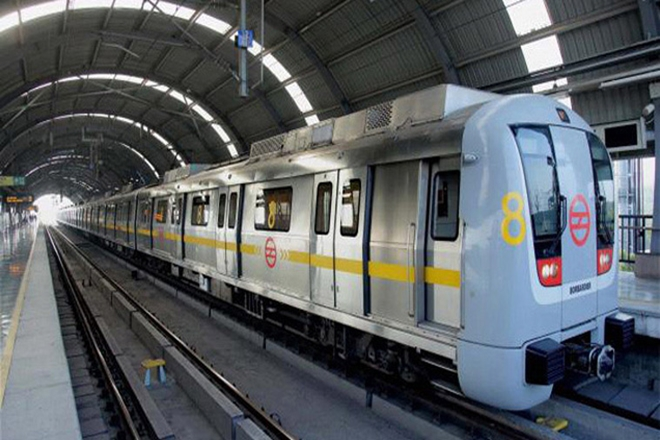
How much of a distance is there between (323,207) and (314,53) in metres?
13.5

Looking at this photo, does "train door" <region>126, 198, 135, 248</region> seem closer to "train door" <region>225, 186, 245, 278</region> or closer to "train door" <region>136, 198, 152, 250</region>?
"train door" <region>136, 198, 152, 250</region>

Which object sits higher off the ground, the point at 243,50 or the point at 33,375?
the point at 243,50

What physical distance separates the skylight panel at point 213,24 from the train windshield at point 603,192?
16660 millimetres

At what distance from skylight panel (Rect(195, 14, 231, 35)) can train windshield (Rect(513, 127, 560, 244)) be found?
55.6 ft

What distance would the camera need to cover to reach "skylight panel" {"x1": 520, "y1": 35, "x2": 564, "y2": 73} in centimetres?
1251

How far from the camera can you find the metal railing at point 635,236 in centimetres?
1020

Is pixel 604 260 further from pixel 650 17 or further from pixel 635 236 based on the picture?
pixel 650 17

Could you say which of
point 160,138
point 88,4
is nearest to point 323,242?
point 88,4

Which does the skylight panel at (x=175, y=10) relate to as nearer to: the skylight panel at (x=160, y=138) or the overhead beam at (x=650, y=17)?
the overhead beam at (x=650, y=17)

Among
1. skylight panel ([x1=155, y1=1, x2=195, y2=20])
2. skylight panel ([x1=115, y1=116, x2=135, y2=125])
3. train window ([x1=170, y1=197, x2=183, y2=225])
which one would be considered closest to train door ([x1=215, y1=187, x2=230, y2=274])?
train window ([x1=170, y1=197, x2=183, y2=225])

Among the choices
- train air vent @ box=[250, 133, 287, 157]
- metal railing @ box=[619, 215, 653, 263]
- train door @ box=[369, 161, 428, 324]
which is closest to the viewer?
train door @ box=[369, 161, 428, 324]

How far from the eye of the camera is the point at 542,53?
1285 centimetres

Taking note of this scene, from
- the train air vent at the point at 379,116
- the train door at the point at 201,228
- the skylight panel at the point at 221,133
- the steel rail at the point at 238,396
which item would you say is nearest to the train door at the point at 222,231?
the train door at the point at 201,228

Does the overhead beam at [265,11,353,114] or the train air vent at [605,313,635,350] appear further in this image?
the overhead beam at [265,11,353,114]
